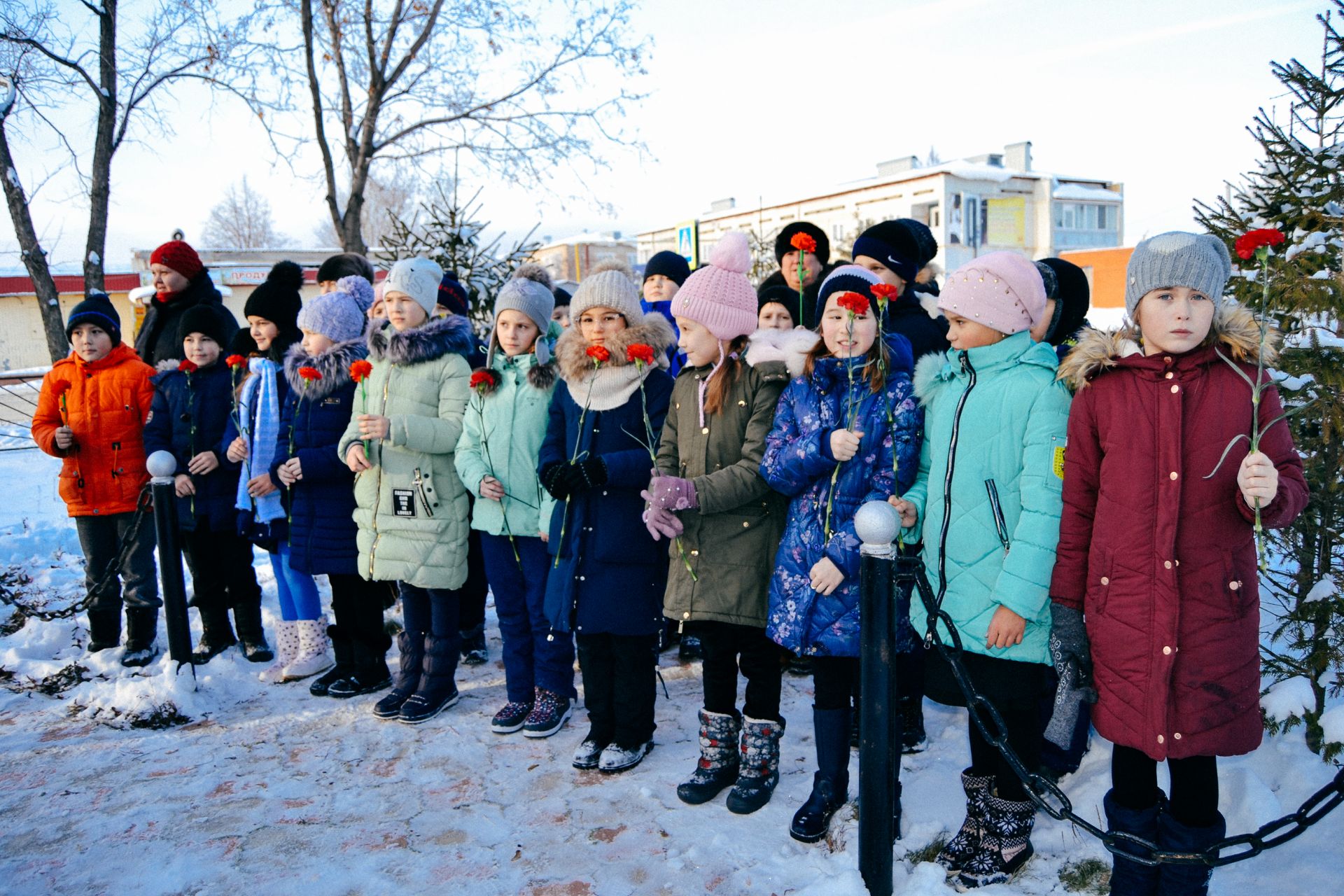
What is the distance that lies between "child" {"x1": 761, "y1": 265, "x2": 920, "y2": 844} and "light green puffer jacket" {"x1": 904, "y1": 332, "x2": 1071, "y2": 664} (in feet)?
0.79

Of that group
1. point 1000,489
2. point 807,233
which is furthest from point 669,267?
point 1000,489

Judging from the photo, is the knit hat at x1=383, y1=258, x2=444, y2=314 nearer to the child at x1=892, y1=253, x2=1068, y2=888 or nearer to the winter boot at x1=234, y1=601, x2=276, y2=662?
the winter boot at x1=234, y1=601, x2=276, y2=662

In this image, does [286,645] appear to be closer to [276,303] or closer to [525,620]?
[525,620]

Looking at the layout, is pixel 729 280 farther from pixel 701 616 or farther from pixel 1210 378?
pixel 1210 378

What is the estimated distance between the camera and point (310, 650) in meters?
5.23

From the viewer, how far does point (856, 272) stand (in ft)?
11.5

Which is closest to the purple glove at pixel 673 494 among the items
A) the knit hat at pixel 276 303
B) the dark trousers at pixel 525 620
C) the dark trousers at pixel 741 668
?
the dark trousers at pixel 741 668

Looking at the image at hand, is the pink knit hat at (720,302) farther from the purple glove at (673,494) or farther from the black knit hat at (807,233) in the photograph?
the black knit hat at (807,233)

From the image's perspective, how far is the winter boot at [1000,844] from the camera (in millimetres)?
2896

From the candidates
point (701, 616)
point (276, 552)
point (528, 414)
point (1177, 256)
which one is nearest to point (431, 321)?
point (528, 414)

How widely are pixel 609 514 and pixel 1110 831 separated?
7.27 ft

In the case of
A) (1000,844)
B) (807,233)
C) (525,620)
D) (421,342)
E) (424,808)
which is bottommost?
(424,808)

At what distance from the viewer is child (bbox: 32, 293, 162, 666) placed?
5410 mm

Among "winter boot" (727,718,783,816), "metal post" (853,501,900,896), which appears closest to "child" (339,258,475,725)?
"winter boot" (727,718,783,816)
